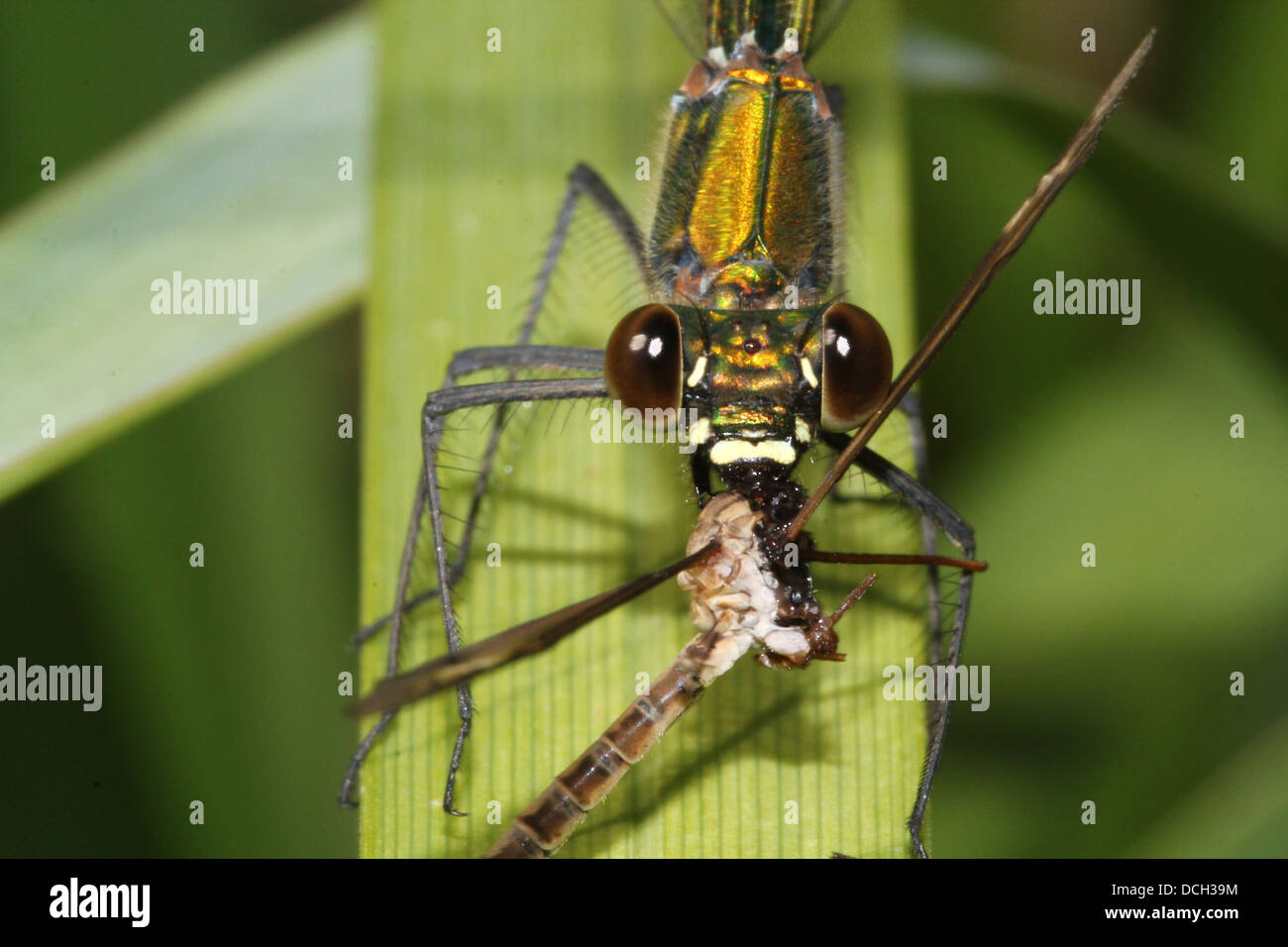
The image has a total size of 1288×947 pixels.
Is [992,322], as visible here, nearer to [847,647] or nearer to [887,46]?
[887,46]

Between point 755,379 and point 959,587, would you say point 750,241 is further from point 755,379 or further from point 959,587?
point 959,587

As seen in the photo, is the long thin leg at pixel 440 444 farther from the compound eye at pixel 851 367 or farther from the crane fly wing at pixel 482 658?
the crane fly wing at pixel 482 658
